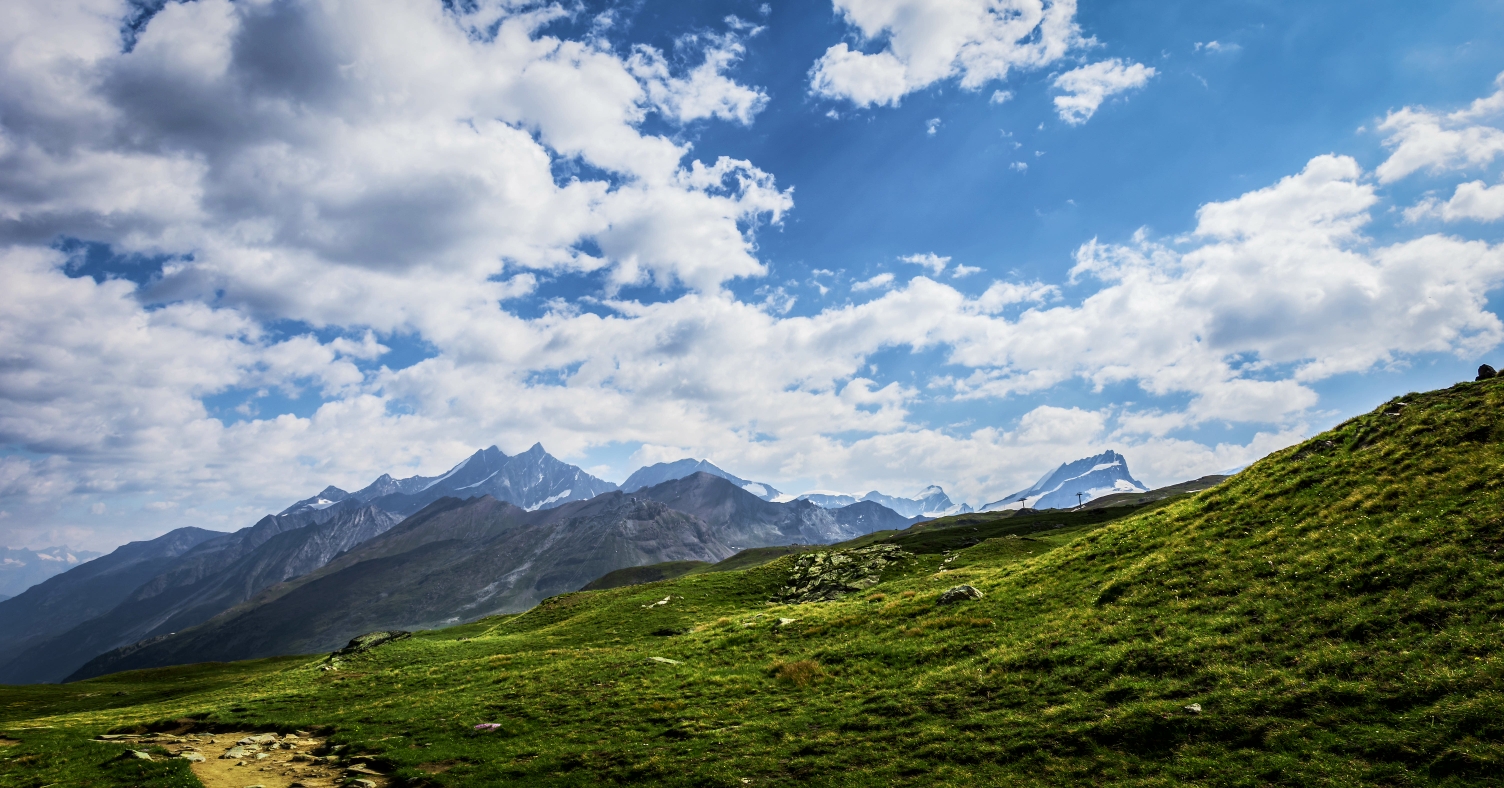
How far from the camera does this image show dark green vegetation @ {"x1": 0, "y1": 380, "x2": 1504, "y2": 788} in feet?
58.2

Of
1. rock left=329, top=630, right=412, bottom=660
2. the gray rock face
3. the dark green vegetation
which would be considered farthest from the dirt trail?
the gray rock face

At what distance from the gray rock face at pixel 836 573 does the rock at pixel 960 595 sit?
20.8m

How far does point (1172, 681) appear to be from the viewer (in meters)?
21.9

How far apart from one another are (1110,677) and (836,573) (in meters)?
47.8

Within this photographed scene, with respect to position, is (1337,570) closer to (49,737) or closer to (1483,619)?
(1483,619)

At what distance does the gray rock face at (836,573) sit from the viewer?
63781mm

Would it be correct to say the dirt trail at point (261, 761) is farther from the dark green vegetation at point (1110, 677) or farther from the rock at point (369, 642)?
the rock at point (369, 642)

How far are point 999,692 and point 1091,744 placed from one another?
223 inches

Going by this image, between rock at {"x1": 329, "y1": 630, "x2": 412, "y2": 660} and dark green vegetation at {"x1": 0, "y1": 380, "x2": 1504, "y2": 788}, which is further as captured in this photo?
rock at {"x1": 329, "y1": 630, "x2": 412, "y2": 660}

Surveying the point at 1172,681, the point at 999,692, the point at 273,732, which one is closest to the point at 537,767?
the point at 999,692

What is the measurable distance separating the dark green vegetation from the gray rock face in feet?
58.1

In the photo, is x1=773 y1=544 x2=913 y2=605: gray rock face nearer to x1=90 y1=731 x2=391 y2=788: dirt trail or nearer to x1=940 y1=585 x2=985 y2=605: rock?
x1=940 y1=585 x2=985 y2=605: rock

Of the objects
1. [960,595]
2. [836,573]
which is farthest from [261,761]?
[836,573]

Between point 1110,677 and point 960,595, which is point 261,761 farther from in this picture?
point 960,595
